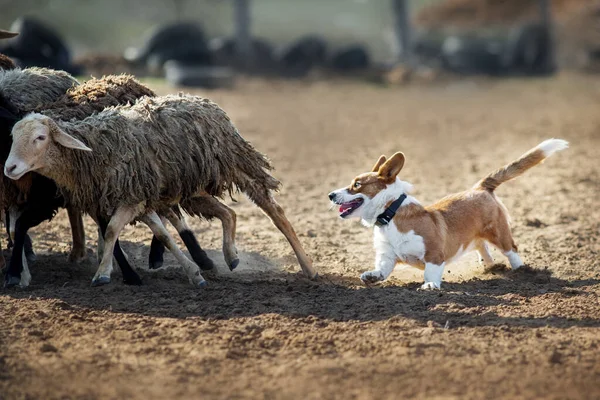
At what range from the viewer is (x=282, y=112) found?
19703 millimetres

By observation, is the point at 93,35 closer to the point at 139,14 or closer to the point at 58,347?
the point at 139,14

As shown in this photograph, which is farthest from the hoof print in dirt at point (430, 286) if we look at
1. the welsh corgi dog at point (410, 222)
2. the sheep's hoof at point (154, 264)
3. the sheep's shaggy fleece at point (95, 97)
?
the sheep's shaggy fleece at point (95, 97)

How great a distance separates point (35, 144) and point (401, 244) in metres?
3.06

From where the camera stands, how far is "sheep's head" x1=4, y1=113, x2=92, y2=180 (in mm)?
6742

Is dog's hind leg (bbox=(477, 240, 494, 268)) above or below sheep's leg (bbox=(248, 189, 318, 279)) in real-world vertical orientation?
below

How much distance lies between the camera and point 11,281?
7.31 m

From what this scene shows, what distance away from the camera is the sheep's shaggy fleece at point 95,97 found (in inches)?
292

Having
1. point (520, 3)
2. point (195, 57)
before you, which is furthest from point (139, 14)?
point (520, 3)

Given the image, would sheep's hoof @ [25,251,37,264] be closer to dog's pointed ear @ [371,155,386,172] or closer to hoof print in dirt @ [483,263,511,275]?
dog's pointed ear @ [371,155,386,172]

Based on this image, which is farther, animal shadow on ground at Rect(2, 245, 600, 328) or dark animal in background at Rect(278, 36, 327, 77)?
dark animal in background at Rect(278, 36, 327, 77)

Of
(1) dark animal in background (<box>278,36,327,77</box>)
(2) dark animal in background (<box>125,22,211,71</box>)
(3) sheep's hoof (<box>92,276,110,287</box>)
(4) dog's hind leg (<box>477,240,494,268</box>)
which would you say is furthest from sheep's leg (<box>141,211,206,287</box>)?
(1) dark animal in background (<box>278,36,327,77</box>)

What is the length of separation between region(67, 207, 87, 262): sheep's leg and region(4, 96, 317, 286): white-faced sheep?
36.5 inches

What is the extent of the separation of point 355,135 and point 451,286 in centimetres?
971

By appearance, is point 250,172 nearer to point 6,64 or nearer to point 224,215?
point 224,215
